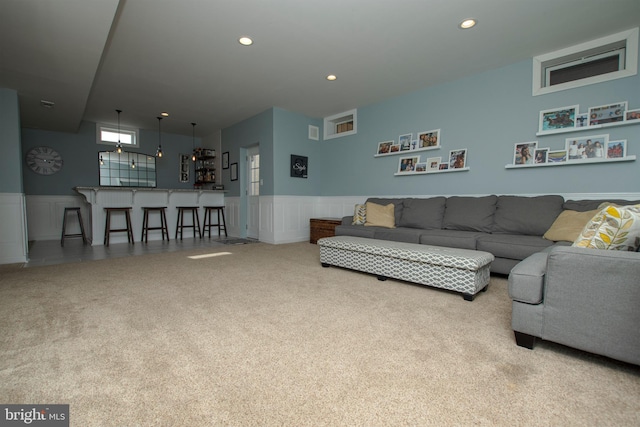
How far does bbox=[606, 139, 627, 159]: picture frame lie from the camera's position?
3016 millimetres

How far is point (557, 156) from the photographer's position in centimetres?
340

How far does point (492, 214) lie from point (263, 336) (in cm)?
325

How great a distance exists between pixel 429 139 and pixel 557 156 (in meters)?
1.65

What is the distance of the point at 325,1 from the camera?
2.59m

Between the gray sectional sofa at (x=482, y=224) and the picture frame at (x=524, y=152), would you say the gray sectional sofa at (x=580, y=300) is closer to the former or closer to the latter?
the gray sectional sofa at (x=482, y=224)

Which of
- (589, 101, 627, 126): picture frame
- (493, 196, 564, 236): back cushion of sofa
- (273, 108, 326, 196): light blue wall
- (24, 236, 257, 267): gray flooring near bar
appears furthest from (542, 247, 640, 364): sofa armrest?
(24, 236, 257, 267): gray flooring near bar

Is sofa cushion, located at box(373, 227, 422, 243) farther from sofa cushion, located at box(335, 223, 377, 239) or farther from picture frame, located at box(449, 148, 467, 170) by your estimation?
picture frame, located at box(449, 148, 467, 170)

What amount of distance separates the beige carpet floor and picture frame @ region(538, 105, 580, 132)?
2288mm

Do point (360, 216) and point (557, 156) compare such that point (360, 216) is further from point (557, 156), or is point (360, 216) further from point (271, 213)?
point (557, 156)

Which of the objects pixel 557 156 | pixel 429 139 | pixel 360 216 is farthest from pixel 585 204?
pixel 360 216

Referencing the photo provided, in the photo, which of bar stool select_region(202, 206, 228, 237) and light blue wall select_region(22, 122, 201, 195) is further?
bar stool select_region(202, 206, 228, 237)

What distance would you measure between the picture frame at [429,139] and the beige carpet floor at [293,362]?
8.47ft

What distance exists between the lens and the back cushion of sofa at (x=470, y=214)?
11.8ft

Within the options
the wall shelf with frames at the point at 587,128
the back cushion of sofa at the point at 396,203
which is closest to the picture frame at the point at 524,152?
the wall shelf with frames at the point at 587,128
